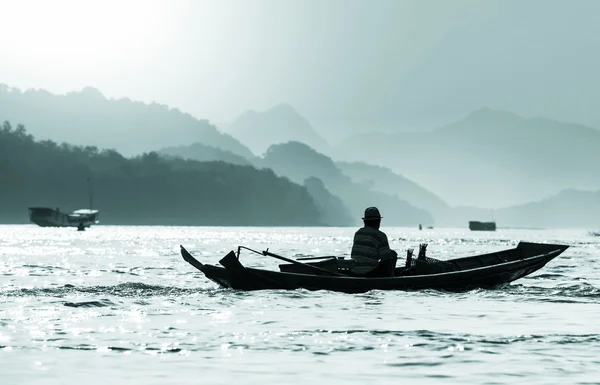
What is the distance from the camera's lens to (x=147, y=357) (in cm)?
1573

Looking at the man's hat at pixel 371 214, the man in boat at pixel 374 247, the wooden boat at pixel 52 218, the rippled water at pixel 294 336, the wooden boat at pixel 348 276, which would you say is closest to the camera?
the rippled water at pixel 294 336

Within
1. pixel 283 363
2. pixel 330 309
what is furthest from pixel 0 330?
pixel 330 309

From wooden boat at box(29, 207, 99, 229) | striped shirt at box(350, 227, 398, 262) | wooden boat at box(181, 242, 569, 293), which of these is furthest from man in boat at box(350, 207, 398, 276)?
wooden boat at box(29, 207, 99, 229)

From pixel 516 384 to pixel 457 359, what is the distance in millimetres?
2266

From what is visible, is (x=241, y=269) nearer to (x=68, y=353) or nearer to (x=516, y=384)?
(x=68, y=353)

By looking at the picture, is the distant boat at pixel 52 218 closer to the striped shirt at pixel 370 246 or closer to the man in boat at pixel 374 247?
the man in boat at pixel 374 247

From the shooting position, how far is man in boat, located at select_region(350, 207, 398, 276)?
26594 millimetres

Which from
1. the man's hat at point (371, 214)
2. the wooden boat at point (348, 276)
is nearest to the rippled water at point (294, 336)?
the wooden boat at point (348, 276)

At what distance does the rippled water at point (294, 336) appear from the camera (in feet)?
47.0

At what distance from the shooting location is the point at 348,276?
27.8 m

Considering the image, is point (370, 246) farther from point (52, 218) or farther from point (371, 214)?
point (52, 218)

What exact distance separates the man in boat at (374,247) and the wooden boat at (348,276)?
1.47ft

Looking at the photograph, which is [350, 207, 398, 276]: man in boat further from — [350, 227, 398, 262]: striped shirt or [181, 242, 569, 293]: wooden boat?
[181, 242, 569, 293]: wooden boat

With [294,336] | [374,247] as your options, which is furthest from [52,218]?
[294,336]
